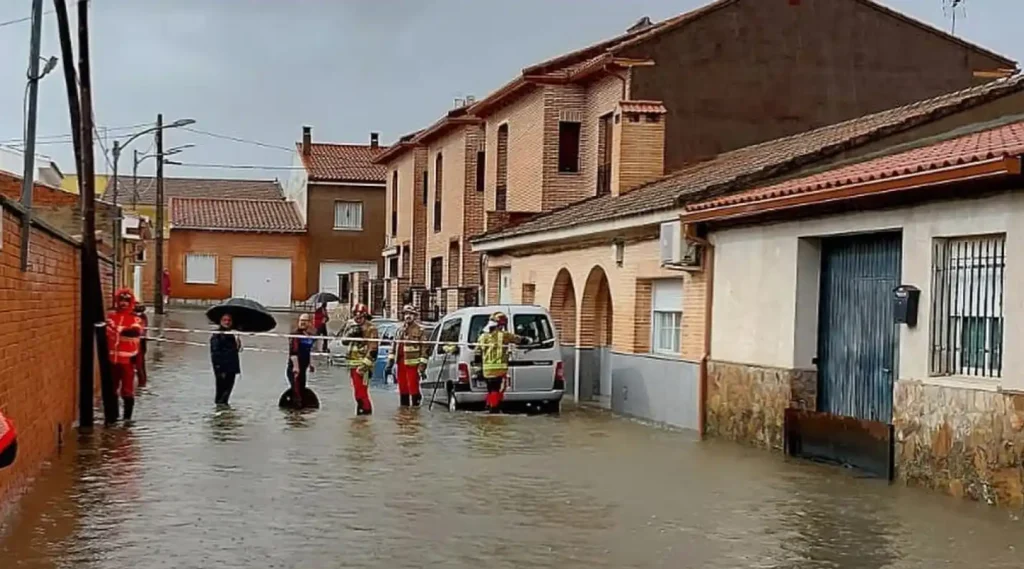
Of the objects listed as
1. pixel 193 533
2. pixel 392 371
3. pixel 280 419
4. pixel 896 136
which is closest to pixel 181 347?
pixel 392 371

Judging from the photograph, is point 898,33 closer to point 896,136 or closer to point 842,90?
point 842,90

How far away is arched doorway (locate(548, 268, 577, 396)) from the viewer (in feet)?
87.5

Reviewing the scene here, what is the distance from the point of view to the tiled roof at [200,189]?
266ft

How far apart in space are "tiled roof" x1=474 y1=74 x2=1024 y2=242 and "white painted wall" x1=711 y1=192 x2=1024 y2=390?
102 centimetres

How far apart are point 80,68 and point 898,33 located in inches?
680

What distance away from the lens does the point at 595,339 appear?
25938 mm

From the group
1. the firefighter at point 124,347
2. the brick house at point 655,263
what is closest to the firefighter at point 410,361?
the brick house at point 655,263

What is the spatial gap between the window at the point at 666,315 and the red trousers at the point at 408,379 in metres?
3.86

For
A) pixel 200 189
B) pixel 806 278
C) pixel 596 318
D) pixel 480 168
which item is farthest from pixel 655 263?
pixel 200 189

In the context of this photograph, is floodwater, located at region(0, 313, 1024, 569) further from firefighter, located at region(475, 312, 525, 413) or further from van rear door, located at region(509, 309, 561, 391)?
van rear door, located at region(509, 309, 561, 391)

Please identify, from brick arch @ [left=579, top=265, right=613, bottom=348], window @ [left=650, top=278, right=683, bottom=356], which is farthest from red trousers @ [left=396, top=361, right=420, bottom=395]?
window @ [left=650, top=278, right=683, bottom=356]

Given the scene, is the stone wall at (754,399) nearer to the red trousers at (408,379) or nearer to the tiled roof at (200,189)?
the red trousers at (408,379)

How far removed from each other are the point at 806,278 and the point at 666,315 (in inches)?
213

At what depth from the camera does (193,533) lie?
10898 millimetres
